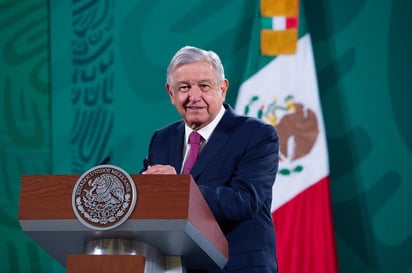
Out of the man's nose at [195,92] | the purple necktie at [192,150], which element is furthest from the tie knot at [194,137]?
the man's nose at [195,92]

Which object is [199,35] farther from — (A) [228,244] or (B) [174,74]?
(A) [228,244]

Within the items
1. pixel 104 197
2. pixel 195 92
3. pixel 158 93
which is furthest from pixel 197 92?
pixel 158 93

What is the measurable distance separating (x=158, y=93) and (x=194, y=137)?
8.26 ft

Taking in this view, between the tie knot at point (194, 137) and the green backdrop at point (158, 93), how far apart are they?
2.31 metres

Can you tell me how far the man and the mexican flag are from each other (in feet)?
6.84

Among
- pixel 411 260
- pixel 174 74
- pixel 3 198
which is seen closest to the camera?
pixel 174 74

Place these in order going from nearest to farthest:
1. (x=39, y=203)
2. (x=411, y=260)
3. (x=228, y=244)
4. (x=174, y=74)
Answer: (x=39, y=203)
(x=228, y=244)
(x=174, y=74)
(x=411, y=260)

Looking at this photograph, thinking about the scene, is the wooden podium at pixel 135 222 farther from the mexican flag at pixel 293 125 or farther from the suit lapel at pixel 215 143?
the mexican flag at pixel 293 125

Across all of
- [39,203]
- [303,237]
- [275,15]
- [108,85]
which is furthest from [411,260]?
[39,203]

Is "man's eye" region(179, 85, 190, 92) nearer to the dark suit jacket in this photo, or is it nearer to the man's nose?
the man's nose

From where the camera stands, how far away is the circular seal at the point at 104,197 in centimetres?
182

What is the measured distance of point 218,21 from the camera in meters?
5.06

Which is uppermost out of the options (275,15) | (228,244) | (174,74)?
(275,15)

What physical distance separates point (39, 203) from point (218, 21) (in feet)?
11.0
